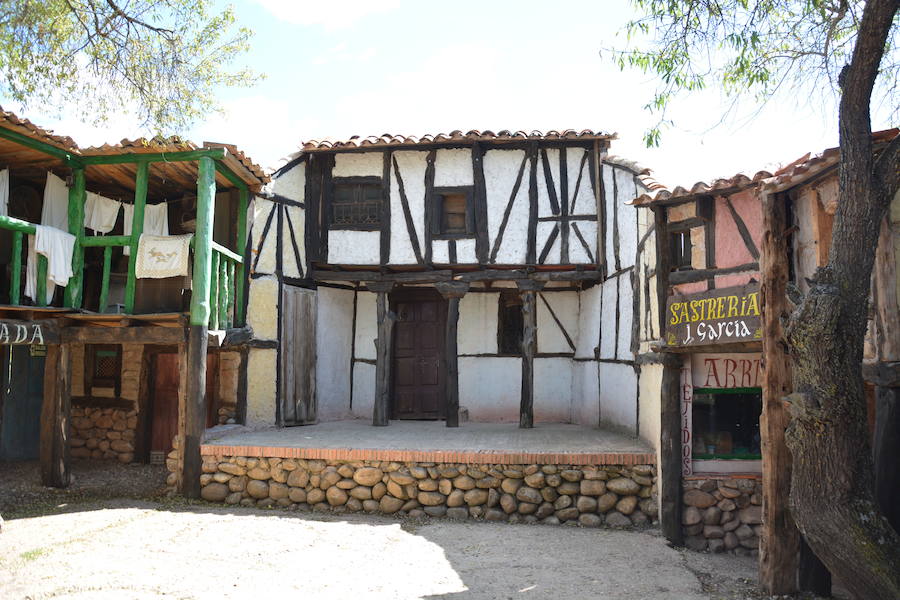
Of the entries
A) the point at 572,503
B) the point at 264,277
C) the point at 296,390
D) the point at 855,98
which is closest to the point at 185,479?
the point at 296,390

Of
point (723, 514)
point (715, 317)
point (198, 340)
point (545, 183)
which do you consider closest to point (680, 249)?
point (715, 317)

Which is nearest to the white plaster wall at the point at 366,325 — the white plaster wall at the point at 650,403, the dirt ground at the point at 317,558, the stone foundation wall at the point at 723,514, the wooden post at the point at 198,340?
the wooden post at the point at 198,340

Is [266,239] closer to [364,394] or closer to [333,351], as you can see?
[333,351]

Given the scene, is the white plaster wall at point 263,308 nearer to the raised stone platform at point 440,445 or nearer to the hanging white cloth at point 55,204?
the raised stone platform at point 440,445

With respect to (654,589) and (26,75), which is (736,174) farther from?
(26,75)

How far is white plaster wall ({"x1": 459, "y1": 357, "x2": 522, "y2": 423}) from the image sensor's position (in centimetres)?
1272

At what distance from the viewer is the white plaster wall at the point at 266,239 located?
1105 centimetres

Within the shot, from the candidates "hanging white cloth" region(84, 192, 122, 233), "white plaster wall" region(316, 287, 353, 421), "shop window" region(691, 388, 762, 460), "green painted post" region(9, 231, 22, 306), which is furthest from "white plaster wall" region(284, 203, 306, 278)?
"shop window" region(691, 388, 762, 460)

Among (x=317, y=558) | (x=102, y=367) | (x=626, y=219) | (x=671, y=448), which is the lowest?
(x=317, y=558)

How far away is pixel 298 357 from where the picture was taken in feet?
38.0

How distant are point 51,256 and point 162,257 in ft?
4.29

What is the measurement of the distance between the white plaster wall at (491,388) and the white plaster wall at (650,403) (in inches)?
143

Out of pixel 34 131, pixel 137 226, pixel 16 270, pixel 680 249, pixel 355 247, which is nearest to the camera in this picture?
pixel 680 249

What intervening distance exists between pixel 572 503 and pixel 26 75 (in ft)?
25.6
